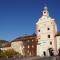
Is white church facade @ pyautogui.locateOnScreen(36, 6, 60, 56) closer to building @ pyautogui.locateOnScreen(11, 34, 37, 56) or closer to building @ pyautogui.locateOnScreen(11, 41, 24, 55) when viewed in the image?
building @ pyautogui.locateOnScreen(11, 34, 37, 56)

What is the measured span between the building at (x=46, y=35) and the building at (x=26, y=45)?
237 cm

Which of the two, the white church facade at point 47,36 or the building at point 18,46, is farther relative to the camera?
the building at point 18,46

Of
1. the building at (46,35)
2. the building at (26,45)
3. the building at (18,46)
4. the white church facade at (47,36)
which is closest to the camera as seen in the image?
the white church facade at (47,36)

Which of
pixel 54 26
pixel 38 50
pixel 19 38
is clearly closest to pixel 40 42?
pixel 38 50

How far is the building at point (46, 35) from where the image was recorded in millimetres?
57938

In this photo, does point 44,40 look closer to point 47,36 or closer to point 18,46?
point 47,36

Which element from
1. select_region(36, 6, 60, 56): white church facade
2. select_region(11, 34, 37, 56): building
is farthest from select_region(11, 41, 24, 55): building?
select_region(36, 6, 60, 56): white church facade

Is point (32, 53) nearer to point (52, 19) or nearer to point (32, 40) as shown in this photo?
point (32, 40)

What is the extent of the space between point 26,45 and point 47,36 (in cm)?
836

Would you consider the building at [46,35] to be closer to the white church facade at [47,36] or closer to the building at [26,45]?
the white church facade at [47,36]

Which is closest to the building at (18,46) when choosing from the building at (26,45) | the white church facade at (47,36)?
the building at (26,45)

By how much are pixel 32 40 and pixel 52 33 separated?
23.5 feet

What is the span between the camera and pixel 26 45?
63781mm

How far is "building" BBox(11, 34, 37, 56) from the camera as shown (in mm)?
61469
